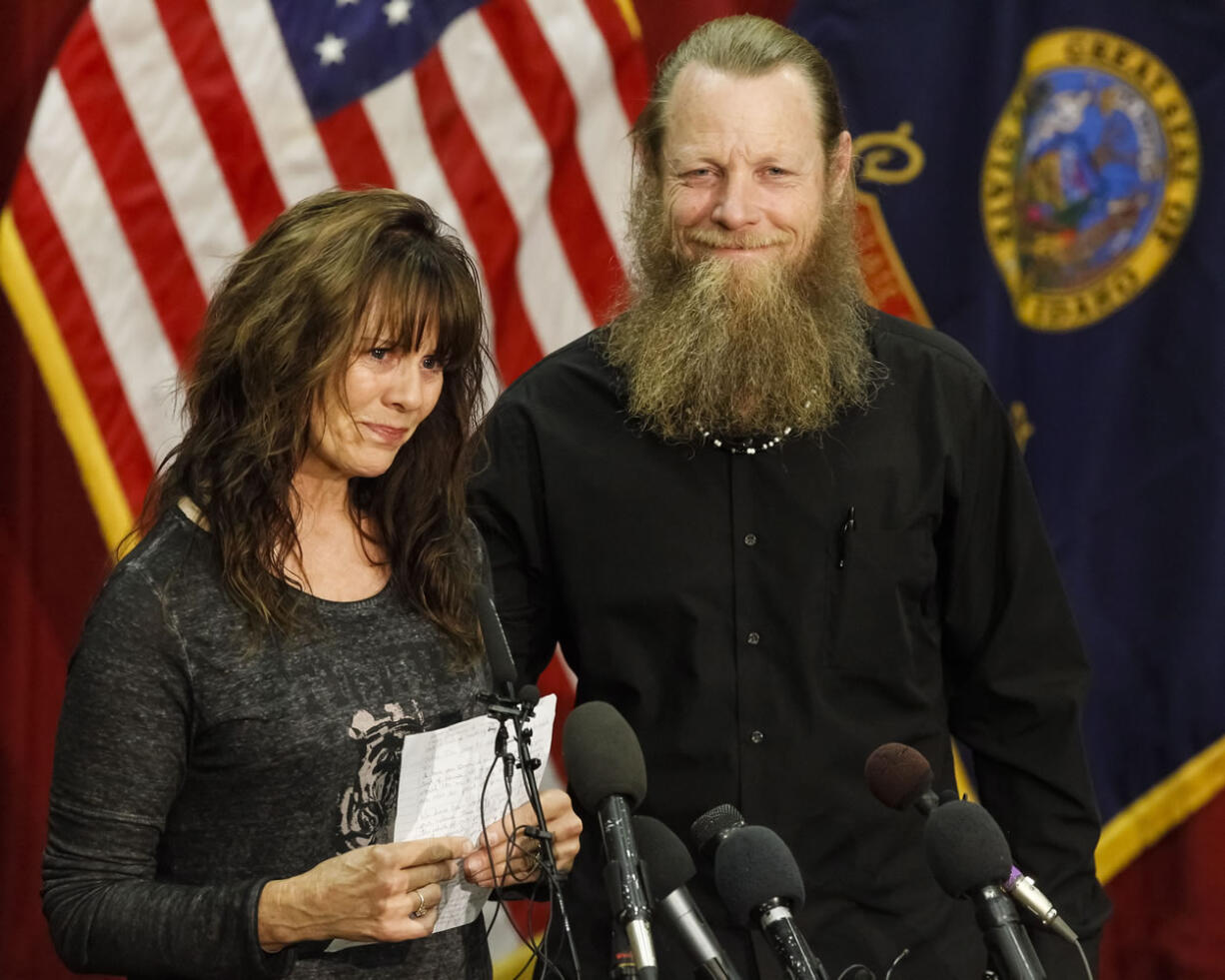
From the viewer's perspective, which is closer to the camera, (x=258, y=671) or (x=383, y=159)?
(x=258, y=671)

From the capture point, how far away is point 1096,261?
3.68 metres

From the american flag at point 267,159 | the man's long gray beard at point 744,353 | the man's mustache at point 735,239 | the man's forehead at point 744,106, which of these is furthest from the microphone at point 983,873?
the american flag at point 267,159

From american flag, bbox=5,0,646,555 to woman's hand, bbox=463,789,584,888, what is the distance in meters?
1.85

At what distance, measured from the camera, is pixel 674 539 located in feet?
8.08

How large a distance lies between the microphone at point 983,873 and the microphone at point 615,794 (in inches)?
13.0

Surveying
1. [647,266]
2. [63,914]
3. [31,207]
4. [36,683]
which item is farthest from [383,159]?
[63,914]

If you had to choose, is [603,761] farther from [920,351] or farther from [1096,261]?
[1096,261]

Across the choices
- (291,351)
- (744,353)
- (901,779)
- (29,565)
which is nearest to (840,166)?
(744,353)

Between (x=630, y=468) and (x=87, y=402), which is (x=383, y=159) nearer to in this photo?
(x=87, y=402)

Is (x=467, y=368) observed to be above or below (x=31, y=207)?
below

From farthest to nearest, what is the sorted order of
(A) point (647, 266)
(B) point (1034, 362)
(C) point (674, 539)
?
(B) point (1034, 362) → (A) point (647, 266) → (C) point (674, 539)

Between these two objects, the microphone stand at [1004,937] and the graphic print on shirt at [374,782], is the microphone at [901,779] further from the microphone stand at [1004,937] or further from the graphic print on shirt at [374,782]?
the graphic print on shirt at [374,782]

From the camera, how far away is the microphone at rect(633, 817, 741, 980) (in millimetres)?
1488

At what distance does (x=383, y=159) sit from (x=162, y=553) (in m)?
1.94
